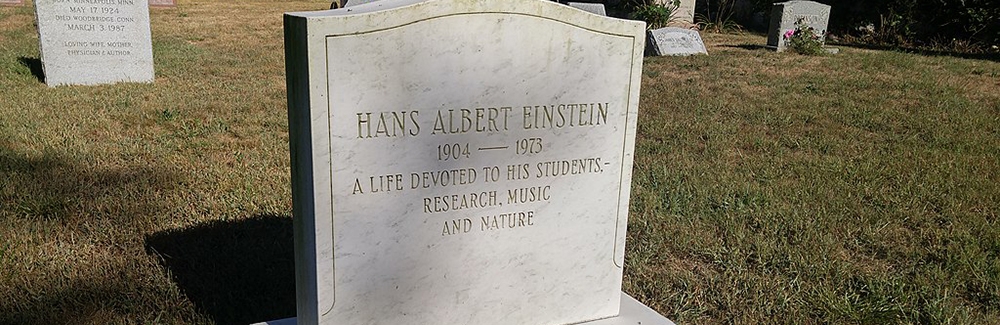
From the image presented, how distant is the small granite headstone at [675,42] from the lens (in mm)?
10883

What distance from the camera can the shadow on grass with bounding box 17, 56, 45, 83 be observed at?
298 inches

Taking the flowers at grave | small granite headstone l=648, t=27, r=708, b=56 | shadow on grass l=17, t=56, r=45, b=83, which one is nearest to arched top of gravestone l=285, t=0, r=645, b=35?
shadow on grass l=17, t=56, r=45, b=83

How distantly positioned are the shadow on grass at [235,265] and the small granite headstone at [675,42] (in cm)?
810

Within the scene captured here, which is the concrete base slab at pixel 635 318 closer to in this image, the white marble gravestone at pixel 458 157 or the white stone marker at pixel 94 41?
the white marble gravestone at pixel 458 157

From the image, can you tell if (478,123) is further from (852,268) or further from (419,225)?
(852,268)

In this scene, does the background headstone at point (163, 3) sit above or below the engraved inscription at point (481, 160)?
below

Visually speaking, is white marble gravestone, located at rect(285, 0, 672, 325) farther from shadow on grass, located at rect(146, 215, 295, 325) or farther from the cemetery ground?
the cemetery ground

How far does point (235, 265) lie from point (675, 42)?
29.3 ft

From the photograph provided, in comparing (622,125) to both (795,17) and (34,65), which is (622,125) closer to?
(34,65)

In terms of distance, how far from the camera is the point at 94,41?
7.29m

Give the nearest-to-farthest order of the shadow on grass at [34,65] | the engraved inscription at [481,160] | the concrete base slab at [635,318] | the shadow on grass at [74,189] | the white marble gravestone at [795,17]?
the engraved inscription at [481,160]
the concrete base slab at [635,318]
the shadow on grass at [74,189]
the shadow on grass at [34,65]
the white marble gravestone at [795,17]

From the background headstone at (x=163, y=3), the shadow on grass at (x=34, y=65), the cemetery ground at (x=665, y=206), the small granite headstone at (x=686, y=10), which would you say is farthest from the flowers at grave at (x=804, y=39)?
the background headstone at (x=163, y=3)

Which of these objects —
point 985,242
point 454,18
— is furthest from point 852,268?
point 454,18

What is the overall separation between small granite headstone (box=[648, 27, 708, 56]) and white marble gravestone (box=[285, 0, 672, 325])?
28.5 feet
